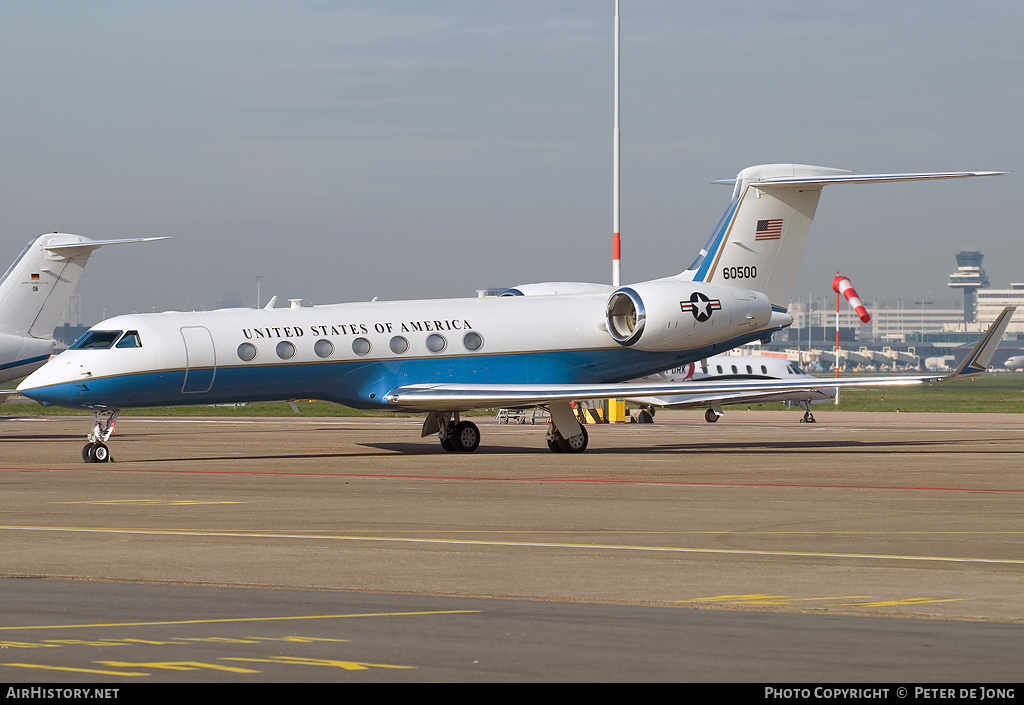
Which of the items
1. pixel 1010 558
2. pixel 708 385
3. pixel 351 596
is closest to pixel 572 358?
pixel 708 385

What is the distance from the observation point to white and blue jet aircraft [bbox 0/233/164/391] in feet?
119

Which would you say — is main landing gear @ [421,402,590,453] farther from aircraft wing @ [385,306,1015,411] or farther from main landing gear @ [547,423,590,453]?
aircraft wing @ [385,306,1015,411]

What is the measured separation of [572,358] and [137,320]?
10187 mm

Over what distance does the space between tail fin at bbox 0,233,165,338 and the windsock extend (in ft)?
85.4

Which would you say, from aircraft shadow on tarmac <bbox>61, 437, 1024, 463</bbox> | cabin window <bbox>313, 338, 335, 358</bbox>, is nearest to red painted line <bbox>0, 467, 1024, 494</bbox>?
aircraft shadow on tarmac <bbox>61, 437, 1024, 463</bbox>

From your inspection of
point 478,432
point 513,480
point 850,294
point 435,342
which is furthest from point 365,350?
point 850,294

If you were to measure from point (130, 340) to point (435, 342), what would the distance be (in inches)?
272

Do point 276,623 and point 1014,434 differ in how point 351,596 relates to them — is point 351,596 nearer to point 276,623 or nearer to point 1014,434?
point 276,623

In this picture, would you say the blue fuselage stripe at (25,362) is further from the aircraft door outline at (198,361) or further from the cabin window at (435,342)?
the cabin window at (435,342)

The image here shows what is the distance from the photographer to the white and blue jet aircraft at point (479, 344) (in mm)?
27891

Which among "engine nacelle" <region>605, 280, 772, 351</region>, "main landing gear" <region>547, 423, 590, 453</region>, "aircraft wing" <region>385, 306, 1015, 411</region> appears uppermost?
"engine nacelle" <region>605, 280, 772, 351</region>

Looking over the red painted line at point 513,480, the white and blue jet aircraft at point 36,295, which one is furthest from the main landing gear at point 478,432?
the white and blue jet aircraft at point 36,295

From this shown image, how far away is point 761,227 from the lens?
33.6 meters

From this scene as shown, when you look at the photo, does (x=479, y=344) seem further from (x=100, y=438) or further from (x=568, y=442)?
(x=100, y=438)
